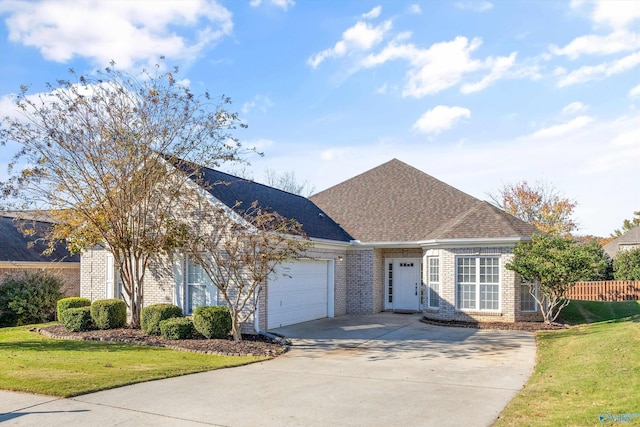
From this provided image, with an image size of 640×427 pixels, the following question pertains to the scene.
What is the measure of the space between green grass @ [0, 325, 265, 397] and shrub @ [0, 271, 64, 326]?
477cm

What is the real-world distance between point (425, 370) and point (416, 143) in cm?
1472

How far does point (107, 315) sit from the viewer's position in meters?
15.0

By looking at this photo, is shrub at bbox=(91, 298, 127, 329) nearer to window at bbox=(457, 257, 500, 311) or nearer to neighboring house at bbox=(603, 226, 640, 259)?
window at bbox=(457, 257, 500, 311)

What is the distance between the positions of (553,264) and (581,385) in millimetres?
8119

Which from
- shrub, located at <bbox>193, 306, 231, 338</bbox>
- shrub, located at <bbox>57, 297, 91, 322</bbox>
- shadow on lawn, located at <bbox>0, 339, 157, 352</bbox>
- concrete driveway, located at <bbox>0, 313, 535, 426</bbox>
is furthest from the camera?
shrub, located at <bbox>57, 297, 91, 322</bbox>

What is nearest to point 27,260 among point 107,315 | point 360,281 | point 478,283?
point 107,315

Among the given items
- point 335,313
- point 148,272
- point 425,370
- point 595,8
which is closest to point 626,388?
point 425,370

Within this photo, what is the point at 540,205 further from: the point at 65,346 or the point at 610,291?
the point at 65,346

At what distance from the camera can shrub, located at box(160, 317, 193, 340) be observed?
520 inches

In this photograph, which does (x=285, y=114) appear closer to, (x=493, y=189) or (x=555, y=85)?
(x=555, y=85)

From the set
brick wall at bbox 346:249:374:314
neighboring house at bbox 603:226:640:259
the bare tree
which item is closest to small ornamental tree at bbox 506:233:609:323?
brick wall at bbox 346:249:374:314

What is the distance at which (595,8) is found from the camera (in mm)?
10977

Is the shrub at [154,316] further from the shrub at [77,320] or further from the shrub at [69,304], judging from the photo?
the shrub at [69,304]

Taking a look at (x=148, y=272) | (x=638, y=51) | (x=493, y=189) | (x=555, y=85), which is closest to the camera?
(x=638, y=51)
